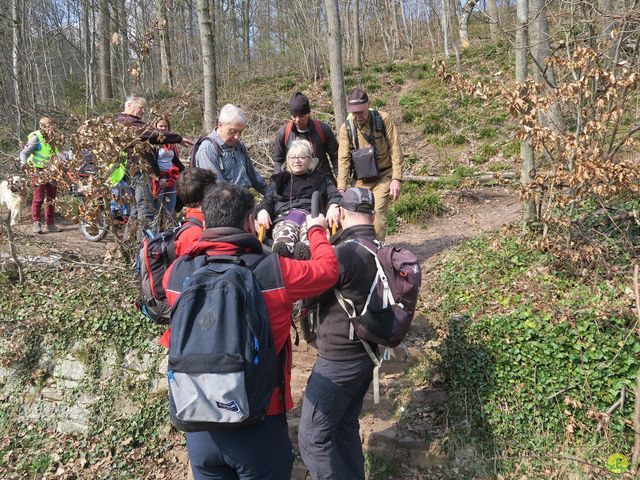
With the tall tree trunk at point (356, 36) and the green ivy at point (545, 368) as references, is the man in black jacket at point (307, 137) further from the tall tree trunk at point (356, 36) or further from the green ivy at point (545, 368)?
the tall tree trunk at point (356, 36)

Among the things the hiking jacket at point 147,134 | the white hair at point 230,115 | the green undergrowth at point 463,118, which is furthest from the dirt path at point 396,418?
the green undergrowth at point 463,118

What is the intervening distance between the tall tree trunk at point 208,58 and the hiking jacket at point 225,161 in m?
2.65

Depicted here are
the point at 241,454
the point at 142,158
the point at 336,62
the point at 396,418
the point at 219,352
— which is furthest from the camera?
the point at 336,62

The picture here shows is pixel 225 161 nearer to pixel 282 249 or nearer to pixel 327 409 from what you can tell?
pixel 282 249

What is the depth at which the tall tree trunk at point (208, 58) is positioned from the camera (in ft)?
23.2

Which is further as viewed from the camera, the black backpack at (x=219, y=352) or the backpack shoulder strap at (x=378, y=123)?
the backpack shoulder strap at (x=378, y=123)

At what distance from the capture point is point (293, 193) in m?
4.64

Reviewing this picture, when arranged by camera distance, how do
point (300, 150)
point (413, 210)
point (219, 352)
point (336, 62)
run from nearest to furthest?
point (219, 352), point (300, 150), point (413, 210), point (336, 62)

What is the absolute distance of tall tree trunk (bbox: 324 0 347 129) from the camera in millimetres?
9352

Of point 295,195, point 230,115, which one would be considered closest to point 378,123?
point 295,195

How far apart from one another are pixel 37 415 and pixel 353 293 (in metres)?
4.73

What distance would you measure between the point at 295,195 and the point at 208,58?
364 cm

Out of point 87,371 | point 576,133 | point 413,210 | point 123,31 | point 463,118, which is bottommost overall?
point 87,371

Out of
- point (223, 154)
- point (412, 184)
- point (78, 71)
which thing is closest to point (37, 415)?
point (223, 154)
